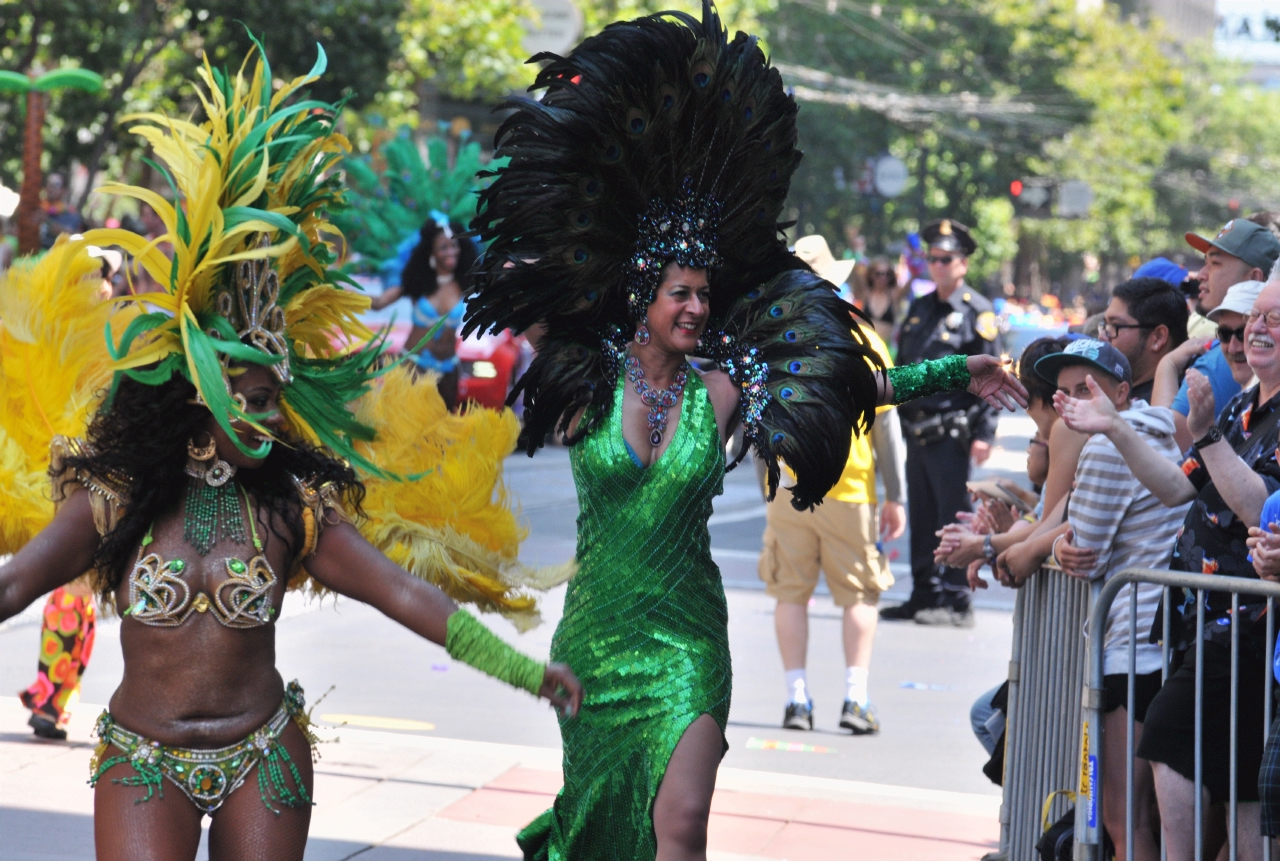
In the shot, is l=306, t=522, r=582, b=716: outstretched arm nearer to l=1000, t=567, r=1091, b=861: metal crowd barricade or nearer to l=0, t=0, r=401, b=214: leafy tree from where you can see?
l=1000, t=567, r=1091, b=861: metal crowd barricade

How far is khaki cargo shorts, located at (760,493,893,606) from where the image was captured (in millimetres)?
7141

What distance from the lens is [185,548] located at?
336cm

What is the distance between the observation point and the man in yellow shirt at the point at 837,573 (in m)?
7.01

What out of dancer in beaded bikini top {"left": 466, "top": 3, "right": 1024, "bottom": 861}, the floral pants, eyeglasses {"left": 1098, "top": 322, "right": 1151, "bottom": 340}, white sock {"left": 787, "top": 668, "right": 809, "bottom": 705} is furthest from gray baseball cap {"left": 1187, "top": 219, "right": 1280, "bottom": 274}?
the floral pants

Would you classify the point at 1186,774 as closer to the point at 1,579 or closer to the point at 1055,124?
the point at 1,579

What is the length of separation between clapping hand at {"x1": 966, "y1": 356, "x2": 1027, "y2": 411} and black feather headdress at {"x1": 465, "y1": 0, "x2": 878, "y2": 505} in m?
0.41

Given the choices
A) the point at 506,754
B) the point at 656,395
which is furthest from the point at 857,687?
the point at 656,395

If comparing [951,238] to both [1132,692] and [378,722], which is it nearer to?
[378,722]

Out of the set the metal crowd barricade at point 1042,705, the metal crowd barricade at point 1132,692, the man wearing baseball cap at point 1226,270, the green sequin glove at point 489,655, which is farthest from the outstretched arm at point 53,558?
the man wearing baseball cap at point 1226,270

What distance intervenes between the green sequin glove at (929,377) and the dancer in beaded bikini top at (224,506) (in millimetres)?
1528

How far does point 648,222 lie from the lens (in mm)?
4195

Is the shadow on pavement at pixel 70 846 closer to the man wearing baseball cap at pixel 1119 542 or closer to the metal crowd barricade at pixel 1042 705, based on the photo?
the metal crowd barricade at pixel 1042 705

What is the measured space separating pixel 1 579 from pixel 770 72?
7.68ft

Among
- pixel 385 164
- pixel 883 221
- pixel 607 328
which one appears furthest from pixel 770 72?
pixel 883 221
